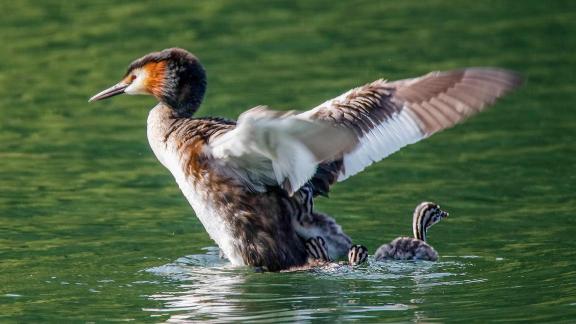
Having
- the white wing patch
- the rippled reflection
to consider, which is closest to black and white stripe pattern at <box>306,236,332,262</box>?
the rippled reflection

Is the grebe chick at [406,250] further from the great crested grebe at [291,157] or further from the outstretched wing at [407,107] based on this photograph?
the outstretched wing at [407,107]

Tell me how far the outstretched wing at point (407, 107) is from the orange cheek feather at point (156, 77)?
163 cm

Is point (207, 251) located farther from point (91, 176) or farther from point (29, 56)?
point (29, 56)

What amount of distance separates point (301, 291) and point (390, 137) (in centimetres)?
115

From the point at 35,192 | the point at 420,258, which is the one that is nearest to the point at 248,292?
the point at 420,258

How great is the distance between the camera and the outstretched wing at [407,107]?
32.0 feet

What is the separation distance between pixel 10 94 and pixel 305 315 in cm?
781

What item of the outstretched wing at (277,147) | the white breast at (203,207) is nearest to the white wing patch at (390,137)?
the outstretched wing at (277,147)

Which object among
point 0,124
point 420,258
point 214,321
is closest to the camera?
point 214,321

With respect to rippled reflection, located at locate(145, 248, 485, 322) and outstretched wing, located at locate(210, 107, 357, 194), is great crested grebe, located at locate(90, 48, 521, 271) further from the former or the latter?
rippled reflection, located at locate(145, 248, 485, 322)

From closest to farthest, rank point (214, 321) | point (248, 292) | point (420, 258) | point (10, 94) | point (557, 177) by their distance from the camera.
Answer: point (214, 321), point (248, 292), point (420, 258), point (557, 177), point (10, 94)

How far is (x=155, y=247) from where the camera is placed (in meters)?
10.9

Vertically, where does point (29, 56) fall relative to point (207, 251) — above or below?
above

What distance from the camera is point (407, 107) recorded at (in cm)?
1004
